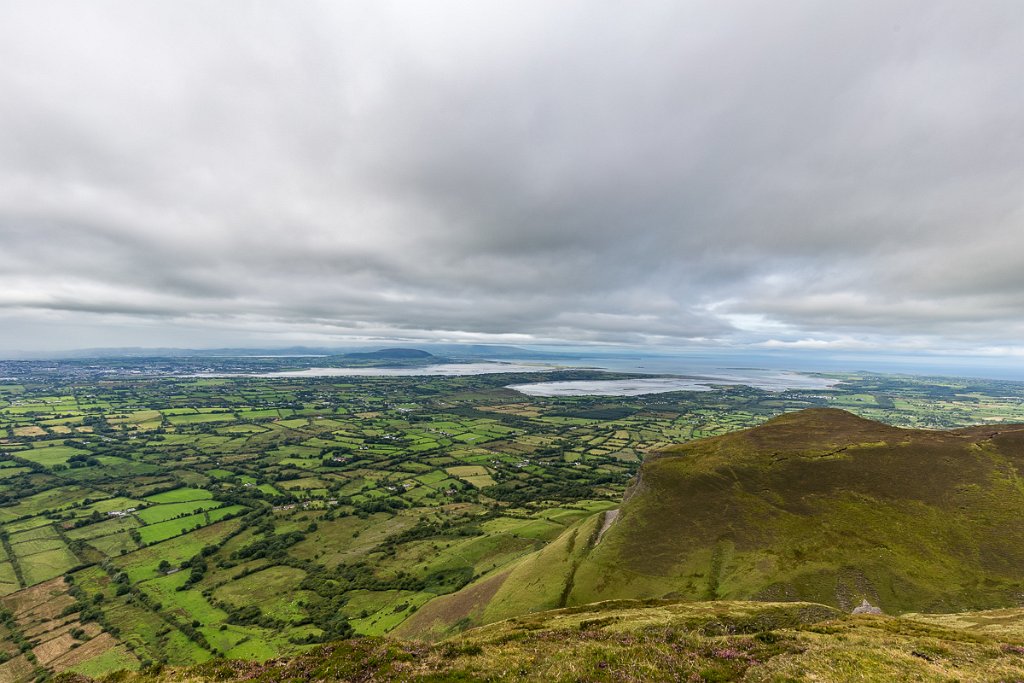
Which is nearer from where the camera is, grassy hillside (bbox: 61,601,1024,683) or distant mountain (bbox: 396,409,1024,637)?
grassy hillside (bbox: 61,601,1024,683)

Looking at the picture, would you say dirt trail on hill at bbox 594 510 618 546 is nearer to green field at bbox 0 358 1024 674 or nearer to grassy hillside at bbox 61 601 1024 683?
green field at bbox 0 358 1024 674

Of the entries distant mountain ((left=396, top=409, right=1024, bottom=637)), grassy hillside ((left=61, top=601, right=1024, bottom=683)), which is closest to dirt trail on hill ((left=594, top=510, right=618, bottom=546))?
distant mountain ((left=396, top=409, right=1024, bottom=637))

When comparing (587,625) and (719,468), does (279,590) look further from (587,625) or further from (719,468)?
(719,468)

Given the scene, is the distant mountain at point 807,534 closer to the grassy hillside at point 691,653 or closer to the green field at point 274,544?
the green field at point 274,544

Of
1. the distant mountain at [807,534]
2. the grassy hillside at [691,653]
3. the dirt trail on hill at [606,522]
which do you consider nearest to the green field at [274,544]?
the distant mountain at [807,534]

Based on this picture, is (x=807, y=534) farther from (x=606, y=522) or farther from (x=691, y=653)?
(x=691, y=653)

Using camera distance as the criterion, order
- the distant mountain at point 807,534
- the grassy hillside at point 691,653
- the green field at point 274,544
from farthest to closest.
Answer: the green field at point 274,544
the distant mountain at point 807,534
the grassy hillside at point 691,653
